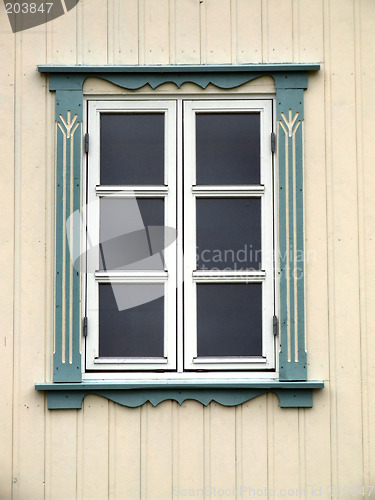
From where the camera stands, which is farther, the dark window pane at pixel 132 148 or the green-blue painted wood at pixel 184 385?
the dark window pane at pixel 132 148

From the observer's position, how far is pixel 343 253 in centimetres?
453

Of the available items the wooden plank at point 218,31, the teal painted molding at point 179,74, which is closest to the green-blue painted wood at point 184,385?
the teal painted molding at point 179,74

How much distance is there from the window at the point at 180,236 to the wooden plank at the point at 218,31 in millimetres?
253

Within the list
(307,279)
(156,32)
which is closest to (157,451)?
(307,279)

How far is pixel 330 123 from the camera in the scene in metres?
4.58

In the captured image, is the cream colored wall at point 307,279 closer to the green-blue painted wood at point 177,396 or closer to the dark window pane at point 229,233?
the green-blue painted wood at point 177,396

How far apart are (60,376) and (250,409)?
1100mm

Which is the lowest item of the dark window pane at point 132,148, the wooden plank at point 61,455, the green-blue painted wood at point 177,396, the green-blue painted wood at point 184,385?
the wooden plank at point 61,455

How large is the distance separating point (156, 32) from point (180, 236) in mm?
1206

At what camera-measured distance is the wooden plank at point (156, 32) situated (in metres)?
4.61

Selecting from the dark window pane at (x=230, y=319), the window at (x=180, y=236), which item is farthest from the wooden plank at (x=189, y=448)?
the dark window pane at (x=230, y=319)

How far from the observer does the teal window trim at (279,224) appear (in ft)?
14.7

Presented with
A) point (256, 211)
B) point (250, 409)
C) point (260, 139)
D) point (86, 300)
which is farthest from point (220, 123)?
point (250, 409)

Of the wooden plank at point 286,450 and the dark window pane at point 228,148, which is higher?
the dark window pane at point 228,148
